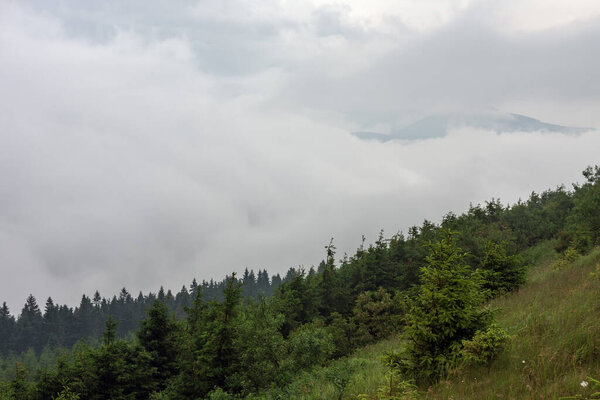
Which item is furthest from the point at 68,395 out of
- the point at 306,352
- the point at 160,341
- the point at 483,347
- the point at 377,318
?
the point at 483,347

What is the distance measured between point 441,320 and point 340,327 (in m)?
23.8

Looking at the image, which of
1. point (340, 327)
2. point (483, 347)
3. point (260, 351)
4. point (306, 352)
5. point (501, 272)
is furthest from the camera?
point (340, 327)

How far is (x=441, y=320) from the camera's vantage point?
21.5ft

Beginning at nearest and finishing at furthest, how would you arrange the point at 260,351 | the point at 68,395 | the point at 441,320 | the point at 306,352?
1. the point at 441,320
2. the point at 306,352
3. the point at 260,351
4. the point at 68,395

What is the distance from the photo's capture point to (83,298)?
150 meters

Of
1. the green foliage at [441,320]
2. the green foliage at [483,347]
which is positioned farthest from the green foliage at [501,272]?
the green foliage at [483,347]

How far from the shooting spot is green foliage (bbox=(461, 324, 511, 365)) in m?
6.20

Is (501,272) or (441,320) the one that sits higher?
(441,320)

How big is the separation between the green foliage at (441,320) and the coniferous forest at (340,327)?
1.0 inches

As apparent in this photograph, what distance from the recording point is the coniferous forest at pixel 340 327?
682 cm

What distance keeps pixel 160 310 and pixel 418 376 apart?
28.8m

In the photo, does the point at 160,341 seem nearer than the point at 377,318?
No

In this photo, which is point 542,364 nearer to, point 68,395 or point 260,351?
point 260,351

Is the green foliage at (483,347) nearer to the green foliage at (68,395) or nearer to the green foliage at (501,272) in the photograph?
the green foliage at (501,272)
